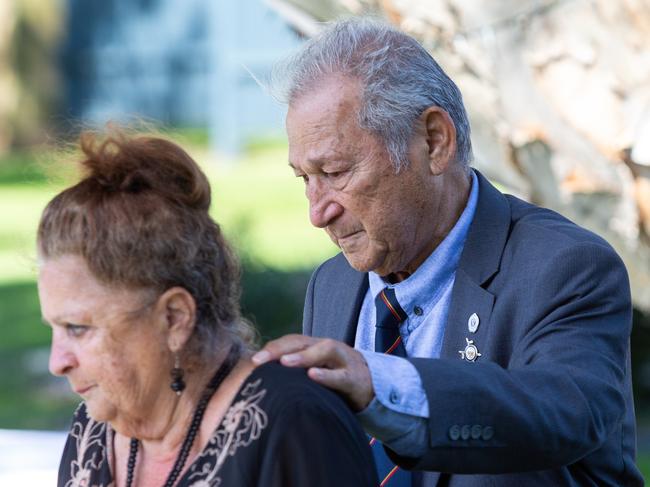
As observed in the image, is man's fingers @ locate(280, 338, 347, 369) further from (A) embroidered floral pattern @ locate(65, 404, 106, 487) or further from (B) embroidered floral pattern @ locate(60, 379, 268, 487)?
(A) embroidered floral pattern @ locate(65, 404, 106, 487)

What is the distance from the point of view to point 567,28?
4414 millimetres

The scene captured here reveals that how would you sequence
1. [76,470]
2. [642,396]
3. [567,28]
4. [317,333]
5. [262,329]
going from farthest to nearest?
[262,329], [642,396], [567,28], [317,333], [76,470]

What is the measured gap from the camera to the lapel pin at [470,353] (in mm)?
2898

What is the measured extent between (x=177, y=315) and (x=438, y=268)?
3.00 feet

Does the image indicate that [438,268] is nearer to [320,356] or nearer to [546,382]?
[546,382]

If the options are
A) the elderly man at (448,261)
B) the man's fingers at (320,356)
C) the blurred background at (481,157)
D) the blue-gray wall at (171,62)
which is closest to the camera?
the man's fingers at (320,356)

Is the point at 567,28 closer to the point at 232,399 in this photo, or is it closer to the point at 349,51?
the point at 349,51

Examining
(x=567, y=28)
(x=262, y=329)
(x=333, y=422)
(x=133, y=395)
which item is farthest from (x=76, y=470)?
(x=262, y=329)

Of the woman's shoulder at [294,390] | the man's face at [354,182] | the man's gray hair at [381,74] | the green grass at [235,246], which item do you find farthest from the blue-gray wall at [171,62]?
the woman's shoulder at [294,390]

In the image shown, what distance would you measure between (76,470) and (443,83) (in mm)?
1298

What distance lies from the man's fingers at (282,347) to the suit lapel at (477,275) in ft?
2.43

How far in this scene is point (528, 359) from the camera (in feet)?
8.82

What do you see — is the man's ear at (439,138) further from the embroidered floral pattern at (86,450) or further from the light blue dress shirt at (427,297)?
the embroidered floral pattern at (86,450)

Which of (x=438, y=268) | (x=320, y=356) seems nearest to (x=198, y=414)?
(x=320, y=356)
